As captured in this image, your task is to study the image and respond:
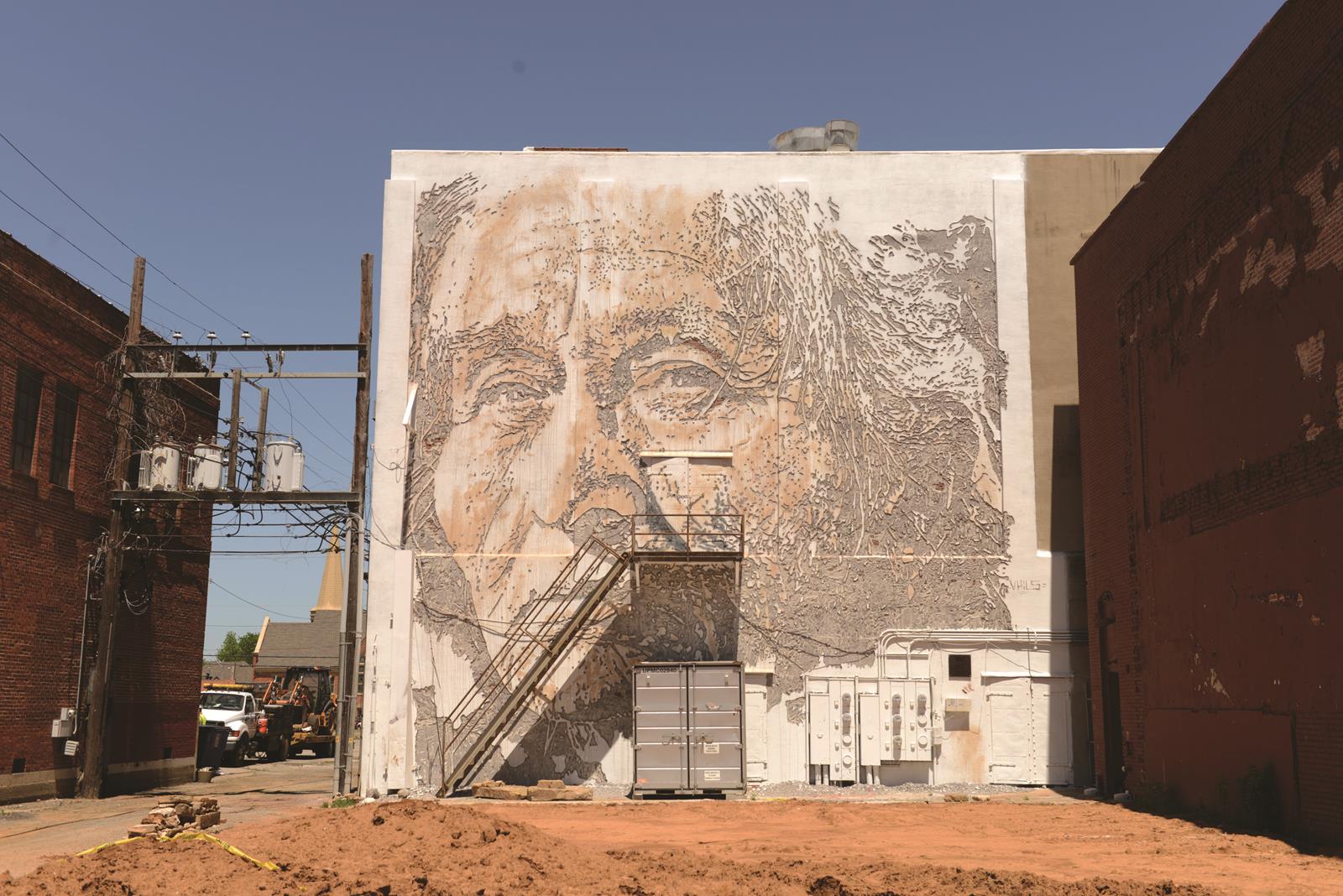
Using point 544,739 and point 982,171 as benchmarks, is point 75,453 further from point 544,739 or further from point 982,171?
point 982,171

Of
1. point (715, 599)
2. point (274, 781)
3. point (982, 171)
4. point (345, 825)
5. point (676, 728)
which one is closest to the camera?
point (345, 825)

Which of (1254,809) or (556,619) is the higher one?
(556,619)

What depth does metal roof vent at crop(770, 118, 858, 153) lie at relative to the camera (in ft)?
93.7

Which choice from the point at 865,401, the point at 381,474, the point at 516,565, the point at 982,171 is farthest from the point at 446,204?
the point at 982,171

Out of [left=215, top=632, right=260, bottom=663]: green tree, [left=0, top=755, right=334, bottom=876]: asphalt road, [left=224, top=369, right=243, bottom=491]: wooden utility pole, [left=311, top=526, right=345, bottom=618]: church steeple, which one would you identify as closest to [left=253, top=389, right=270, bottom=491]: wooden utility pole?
[left=224, top=369, right=243, bottom=491]: wooden utility pole

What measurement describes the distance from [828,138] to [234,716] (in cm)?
2413

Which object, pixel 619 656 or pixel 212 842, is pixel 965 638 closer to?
pixel 619 656

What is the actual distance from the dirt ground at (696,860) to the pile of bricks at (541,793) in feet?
13.1

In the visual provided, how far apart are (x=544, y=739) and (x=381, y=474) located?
6362mm

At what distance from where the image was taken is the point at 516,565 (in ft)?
82.2

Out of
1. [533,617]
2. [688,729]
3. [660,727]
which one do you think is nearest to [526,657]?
[533,617]

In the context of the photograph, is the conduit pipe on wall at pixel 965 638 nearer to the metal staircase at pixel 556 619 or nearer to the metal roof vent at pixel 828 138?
the metal staircase at pixel 556 619

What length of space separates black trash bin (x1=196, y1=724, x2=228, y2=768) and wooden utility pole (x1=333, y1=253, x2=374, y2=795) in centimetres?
942

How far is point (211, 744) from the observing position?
32688mm
